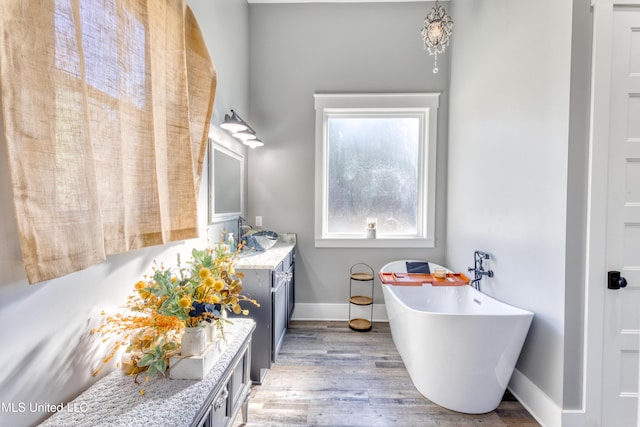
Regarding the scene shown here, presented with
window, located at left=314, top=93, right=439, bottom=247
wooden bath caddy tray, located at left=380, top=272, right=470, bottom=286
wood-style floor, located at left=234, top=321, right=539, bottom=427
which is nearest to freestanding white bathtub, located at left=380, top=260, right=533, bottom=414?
wood-style floor, located at left=234, top=321, right=539, bottom=427

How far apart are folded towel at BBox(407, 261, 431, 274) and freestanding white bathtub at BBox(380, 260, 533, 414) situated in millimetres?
913

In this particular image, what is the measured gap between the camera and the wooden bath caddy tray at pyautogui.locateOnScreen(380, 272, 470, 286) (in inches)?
94.0

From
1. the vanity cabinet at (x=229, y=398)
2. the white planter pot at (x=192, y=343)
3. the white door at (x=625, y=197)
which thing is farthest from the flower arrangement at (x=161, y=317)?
the white door at (x=625, y=197)

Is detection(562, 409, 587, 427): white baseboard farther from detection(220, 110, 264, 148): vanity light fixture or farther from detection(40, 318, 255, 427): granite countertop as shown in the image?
detection(220, 110, 264, 148): vanity light fixture

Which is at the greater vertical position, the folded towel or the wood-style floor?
the folded towel

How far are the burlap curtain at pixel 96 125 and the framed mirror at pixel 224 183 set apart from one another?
0.62m

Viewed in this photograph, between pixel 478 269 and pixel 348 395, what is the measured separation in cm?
147

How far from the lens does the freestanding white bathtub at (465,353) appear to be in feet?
5.22

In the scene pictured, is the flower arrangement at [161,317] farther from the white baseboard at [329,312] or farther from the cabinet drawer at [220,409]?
the white baseboard at [329,312]

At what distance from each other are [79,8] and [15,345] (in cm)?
102

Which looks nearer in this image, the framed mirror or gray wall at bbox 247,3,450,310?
the framed mirror

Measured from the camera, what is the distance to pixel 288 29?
2.89m

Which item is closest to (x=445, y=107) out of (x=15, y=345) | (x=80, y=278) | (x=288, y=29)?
(x=288, y=29)

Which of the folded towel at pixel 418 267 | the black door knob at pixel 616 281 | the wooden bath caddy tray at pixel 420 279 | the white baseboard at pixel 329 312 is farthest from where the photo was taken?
the white baseboard at pixel 329 312
